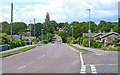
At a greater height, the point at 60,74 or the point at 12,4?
the point at 12,4

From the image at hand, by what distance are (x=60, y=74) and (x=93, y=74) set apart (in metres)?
1.74

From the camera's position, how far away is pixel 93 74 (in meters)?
18.8

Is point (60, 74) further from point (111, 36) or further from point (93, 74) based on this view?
point (111, 36)

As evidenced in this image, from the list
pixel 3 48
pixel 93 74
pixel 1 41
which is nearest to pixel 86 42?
pixel 1 41

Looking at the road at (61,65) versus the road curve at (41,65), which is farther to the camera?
the road curve at (41,65)

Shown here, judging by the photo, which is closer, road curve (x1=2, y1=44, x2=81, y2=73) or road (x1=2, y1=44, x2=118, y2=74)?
road (x1=2, y1=44, x2=118, y2=74)

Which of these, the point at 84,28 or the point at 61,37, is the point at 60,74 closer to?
the point at 84,28

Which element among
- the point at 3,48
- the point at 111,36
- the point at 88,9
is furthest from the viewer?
the point at 111,36

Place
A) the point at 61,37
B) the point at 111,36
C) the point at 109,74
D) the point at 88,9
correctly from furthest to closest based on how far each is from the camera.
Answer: the point at 61,37 < the point at 111,36 < the point at 88,9 < the point at 109,74

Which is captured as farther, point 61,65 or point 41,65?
point 41,65

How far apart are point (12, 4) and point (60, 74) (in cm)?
5156

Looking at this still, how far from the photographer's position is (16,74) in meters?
19.0

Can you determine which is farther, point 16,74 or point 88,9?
point 88,9

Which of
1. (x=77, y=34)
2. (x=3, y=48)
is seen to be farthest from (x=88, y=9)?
(x=77, y=34)
